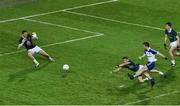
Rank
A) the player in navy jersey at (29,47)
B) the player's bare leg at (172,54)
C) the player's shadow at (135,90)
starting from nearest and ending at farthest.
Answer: the player's shadow at (135,90), the player's bare leg at (172,54), the player in navy jersey at (29,47)

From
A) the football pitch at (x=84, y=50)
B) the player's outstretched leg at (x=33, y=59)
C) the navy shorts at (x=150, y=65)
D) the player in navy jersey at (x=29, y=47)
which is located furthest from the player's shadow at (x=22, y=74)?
the navy shorts at (x=150, y=65)

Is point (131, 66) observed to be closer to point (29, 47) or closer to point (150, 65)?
point (150, 65)

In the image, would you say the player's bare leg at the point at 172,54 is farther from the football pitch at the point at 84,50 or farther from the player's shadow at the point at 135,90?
the player's shadow at the point at 135,90

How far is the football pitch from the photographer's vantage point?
28562 mm

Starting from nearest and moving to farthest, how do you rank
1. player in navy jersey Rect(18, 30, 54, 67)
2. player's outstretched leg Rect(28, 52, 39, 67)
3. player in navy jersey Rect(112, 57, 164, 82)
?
player in navy jersey Rect(112, 57, 164, 82) → player's outstretched leg Rect(28, 52, 39, 67) → player in navy jersey Rect(18, 30, 54, 67)

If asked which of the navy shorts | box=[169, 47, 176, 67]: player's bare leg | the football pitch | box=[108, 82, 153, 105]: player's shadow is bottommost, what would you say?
the football pitch

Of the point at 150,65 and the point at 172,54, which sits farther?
the point at 172,54

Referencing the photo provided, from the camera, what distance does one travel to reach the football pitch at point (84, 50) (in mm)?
28562

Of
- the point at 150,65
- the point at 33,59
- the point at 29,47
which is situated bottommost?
the point at 33,59

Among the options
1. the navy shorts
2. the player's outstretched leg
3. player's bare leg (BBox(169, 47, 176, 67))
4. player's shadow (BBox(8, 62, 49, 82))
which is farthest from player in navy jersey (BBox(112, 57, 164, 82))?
the player's outstretched leg

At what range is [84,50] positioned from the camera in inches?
1425

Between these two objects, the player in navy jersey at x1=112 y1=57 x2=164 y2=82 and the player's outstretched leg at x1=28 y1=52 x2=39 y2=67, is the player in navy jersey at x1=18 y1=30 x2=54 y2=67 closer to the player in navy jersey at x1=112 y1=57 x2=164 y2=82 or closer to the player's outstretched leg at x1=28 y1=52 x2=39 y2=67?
the player's outstretched leg at x1=28 y1=52 x2=39 y2=67

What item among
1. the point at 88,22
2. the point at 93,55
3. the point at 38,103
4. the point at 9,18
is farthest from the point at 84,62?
the point at 9,18

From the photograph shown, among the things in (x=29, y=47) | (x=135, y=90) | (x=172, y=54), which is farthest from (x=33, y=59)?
(x=172, y=54)
